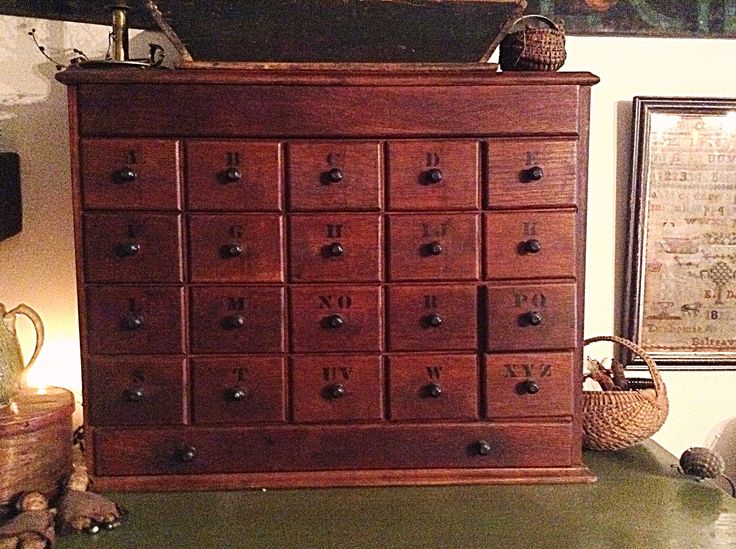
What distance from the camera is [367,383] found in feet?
5.03

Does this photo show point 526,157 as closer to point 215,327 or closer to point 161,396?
point 215,327

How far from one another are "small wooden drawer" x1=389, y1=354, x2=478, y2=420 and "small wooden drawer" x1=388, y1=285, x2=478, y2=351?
0.03 metres

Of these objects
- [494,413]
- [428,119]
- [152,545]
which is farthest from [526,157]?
[152,545]

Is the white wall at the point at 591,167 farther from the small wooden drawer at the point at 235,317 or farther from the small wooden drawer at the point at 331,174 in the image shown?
the small wooden drawer at the point at 331,174

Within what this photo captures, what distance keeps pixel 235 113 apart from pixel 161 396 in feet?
1.90

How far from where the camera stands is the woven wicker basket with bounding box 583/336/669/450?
1.68 metres

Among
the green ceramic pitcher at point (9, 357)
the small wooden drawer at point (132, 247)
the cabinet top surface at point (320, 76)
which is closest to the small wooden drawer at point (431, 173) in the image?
the cabinet top surface at point (320, 76)

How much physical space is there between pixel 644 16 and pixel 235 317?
1.31 meters

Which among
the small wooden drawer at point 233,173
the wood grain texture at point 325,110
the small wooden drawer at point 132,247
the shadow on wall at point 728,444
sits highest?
the wood grain texture at point 325,110

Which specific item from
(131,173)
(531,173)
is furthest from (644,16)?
(131,173)

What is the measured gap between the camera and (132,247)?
4.83ft

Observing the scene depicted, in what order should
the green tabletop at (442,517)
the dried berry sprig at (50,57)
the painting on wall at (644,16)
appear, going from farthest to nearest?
1. the painting on wall at (644,16)
2. the dried berry sprig at (50,57)
3. the green tabletop at (442,517)

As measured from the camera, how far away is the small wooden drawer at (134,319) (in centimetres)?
149

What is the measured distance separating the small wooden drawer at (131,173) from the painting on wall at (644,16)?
103 centimetres
